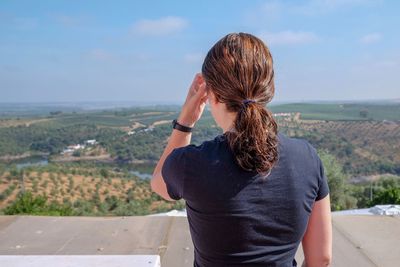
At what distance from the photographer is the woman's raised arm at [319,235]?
1132 mm

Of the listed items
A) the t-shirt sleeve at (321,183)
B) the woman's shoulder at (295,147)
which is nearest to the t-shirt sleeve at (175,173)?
the woman's shoulder at (295,147)

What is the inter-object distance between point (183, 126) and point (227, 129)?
178 mm

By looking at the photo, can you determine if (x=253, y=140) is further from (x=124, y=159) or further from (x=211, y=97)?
(x=124, y=159)

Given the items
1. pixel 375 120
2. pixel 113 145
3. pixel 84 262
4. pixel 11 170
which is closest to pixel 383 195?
pixel 84 262

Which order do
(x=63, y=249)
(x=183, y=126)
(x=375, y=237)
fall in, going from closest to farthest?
(x=183, y=126) < (x=63, y=249) < (x=375, y=237)

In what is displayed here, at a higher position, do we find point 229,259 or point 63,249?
point 229,259

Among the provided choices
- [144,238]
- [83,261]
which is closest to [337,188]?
[144,238]

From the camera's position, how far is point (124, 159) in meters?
33.7

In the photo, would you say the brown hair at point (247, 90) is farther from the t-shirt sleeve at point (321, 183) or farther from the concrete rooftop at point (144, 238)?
the concrete rooftop at point (144, 238)

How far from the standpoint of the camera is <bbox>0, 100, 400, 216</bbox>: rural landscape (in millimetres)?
12664

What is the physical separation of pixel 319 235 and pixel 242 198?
0.29 m

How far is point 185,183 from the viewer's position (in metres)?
1.02

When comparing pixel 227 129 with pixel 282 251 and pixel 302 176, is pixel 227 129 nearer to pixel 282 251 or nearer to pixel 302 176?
pixel 302 176

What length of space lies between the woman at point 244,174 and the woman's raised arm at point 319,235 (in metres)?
0.05
